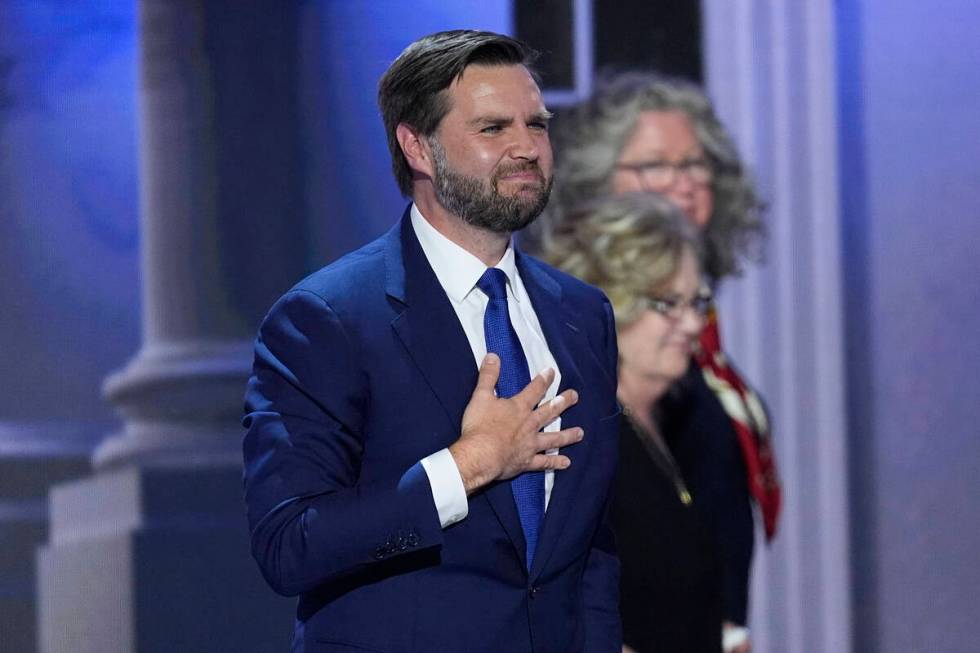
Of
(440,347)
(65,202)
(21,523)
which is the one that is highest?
(65,202)

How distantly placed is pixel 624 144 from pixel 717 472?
933 millimetres

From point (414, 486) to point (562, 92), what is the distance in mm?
2195

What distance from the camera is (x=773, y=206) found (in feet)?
12.0

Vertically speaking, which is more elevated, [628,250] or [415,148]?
[415,148]

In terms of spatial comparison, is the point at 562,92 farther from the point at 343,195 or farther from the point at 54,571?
the point at 54,571

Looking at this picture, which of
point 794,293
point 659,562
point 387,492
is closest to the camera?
point 387,492

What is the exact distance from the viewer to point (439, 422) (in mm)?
1389

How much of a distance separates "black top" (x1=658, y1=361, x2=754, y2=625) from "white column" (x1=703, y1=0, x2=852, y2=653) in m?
1.02

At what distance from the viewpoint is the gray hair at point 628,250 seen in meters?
2.33

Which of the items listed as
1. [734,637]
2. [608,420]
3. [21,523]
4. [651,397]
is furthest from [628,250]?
[21,523]

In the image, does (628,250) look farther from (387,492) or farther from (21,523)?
(21,523)

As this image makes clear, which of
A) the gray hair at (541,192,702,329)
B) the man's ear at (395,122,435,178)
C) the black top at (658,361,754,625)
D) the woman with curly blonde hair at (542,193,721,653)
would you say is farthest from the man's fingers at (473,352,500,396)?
the black top at (658,361,754,625)

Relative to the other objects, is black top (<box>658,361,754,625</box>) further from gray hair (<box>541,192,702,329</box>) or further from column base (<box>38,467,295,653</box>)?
column base (<box>38,467,295,653</box>)

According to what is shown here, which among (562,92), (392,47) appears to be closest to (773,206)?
(562,92)
